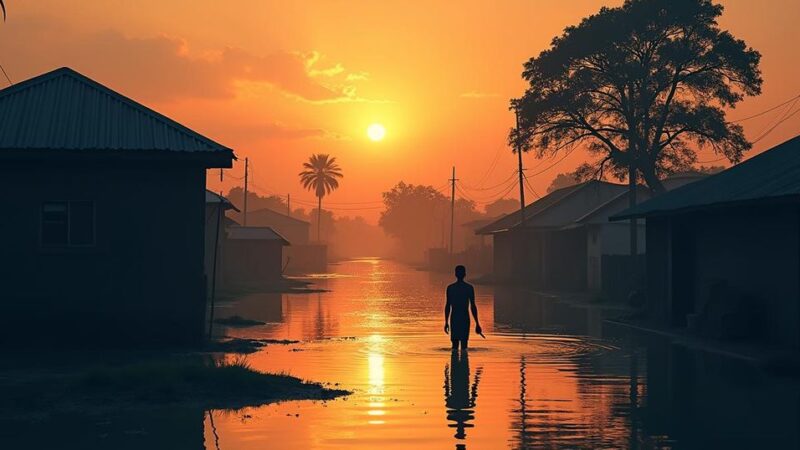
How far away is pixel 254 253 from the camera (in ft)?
250

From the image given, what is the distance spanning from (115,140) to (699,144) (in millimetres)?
35541

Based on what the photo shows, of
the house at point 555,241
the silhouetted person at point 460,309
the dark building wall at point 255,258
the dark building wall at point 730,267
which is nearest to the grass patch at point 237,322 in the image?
the silhouetted person at point 460,309

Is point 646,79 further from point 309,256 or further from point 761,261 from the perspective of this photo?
point 309,256

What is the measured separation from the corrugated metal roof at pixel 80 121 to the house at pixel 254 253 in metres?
49.7

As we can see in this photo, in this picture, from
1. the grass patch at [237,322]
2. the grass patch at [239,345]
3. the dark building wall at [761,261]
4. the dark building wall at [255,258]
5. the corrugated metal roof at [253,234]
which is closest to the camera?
the grass patch at [239,345]

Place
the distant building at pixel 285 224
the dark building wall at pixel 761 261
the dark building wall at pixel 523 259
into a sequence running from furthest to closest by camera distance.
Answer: the distant building at pixel 285 224 < the dark building wall at pixel 523 259 < the dark building wall at pixel 761 261

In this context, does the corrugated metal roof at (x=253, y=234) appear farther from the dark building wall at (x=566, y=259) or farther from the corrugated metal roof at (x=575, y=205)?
the dark building wall at (x=566, y=259)

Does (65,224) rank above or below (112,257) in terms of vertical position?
above

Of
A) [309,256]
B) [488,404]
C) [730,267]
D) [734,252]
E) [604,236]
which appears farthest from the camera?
[309,256]

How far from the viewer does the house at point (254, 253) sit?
74.5m

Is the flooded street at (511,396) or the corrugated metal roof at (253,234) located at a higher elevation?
the corrugated metal roof at (253,234)

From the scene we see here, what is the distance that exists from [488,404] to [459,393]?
3.87 feet

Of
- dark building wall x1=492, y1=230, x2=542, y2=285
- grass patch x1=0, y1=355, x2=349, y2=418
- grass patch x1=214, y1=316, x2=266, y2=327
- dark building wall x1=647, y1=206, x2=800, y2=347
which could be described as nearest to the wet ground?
grass patch x1=0, y1=355, x2=349, y2=418

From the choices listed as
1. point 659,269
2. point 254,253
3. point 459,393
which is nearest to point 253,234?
point 254,253
